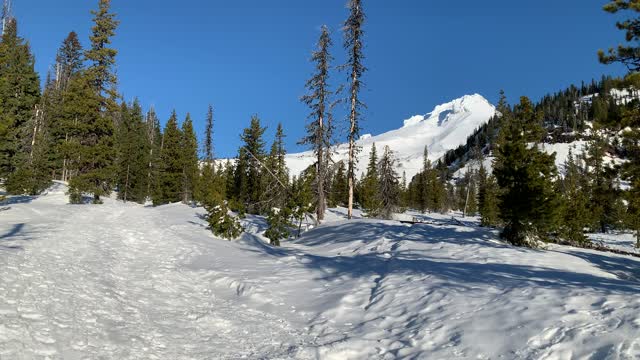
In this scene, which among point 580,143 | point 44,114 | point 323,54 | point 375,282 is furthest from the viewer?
point 580,143

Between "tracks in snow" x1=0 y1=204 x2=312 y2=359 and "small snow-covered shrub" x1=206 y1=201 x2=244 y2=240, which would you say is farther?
"small snow-covered shrub" x1=206 y1=201 x2=244 y2=240

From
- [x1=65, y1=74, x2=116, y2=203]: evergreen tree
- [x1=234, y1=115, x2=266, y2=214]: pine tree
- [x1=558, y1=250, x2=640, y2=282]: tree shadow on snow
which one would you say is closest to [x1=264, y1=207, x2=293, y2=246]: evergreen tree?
[x1=558, y1=250, x2=640, y2=282]: tree shadow on snow

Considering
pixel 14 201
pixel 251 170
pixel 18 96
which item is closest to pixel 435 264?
pixel 14 201

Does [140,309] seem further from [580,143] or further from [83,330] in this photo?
[580,143]

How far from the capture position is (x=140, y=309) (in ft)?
28.8

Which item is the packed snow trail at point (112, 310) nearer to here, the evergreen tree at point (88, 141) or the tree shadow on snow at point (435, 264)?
the tree shadow on snow at point (435, 264)

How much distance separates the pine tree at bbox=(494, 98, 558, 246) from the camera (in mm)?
18078

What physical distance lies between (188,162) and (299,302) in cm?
3829

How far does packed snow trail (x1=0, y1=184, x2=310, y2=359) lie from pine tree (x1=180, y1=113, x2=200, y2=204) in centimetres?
3158

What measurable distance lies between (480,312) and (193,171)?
1645 inches

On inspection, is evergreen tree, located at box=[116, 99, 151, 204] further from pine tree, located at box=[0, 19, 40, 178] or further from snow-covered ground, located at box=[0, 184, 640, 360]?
snow-covered ground, located at box=[0, 184, 640, 360]

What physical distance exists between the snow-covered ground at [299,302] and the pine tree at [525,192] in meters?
3.03

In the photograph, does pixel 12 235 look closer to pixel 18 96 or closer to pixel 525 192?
pixel 525 192

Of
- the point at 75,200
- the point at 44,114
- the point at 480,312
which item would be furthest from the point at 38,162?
the point at 480,312
